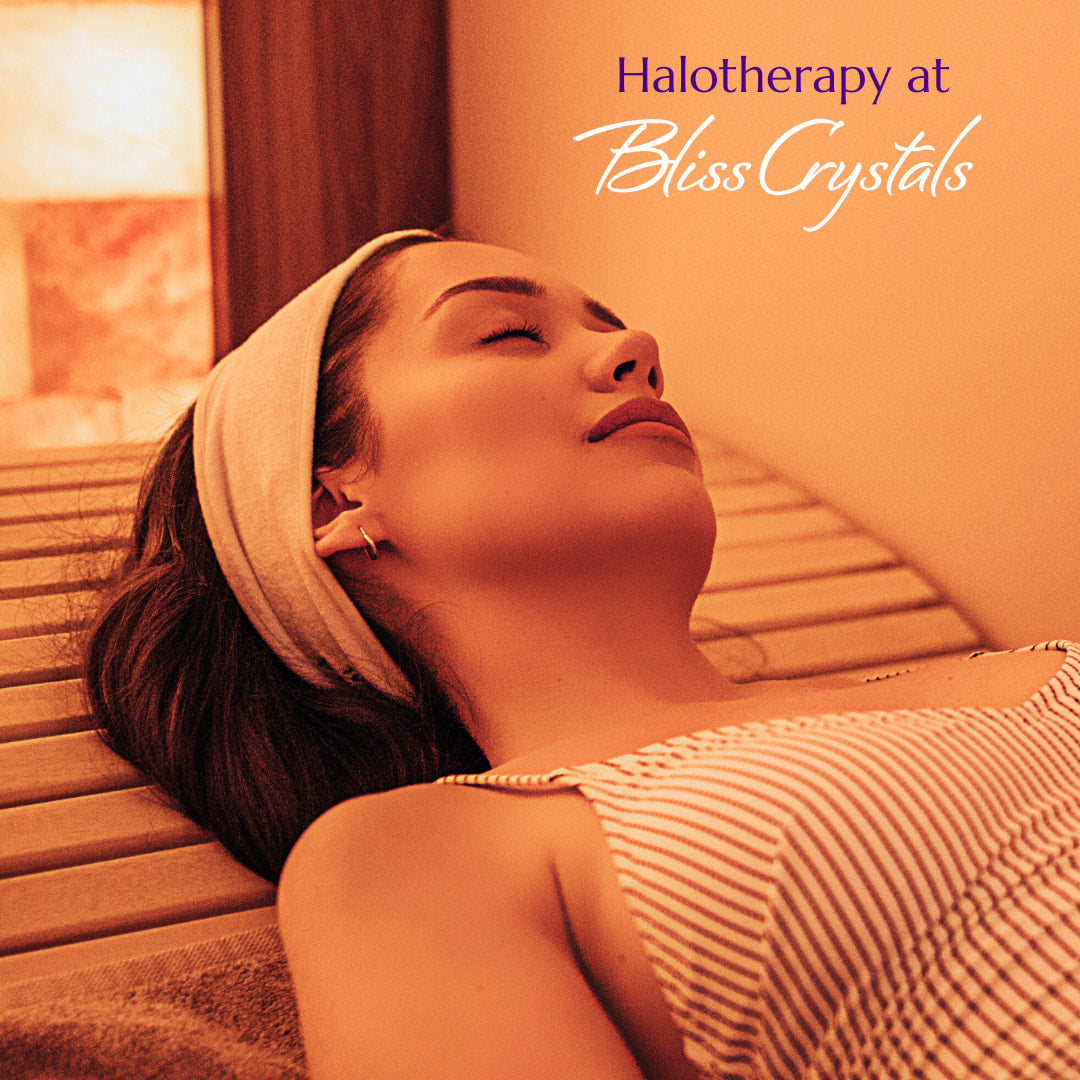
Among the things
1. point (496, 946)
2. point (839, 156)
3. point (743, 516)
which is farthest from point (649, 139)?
point (496, 946)

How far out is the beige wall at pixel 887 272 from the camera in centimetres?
151

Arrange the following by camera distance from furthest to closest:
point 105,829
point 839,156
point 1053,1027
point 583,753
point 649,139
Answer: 1. point 649,139
2. point 839,156
3. point 105,829
4. point 583,753
5. point 1053,1027

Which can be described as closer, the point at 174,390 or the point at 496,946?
the point at 496,946

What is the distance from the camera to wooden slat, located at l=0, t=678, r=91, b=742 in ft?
3.90

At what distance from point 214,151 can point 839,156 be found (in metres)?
1.80

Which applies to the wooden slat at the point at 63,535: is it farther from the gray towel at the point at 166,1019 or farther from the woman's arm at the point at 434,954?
the woman's arm at the point at 434,954

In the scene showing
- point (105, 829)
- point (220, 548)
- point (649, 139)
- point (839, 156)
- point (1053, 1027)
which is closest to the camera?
Result: point (1053, 1027)

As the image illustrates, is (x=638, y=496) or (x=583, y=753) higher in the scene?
(x=638, y=496)

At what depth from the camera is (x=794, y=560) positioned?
69.0 inches

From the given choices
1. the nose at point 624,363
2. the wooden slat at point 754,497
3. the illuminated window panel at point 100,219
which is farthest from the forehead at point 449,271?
the illuminated window panel at point 100,219

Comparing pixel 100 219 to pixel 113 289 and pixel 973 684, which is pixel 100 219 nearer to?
pixel 113 289

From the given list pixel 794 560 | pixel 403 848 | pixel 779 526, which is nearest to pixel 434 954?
pixel 403 848

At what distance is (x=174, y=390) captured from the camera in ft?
10.0

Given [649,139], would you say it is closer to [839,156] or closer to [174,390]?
[839,156]
